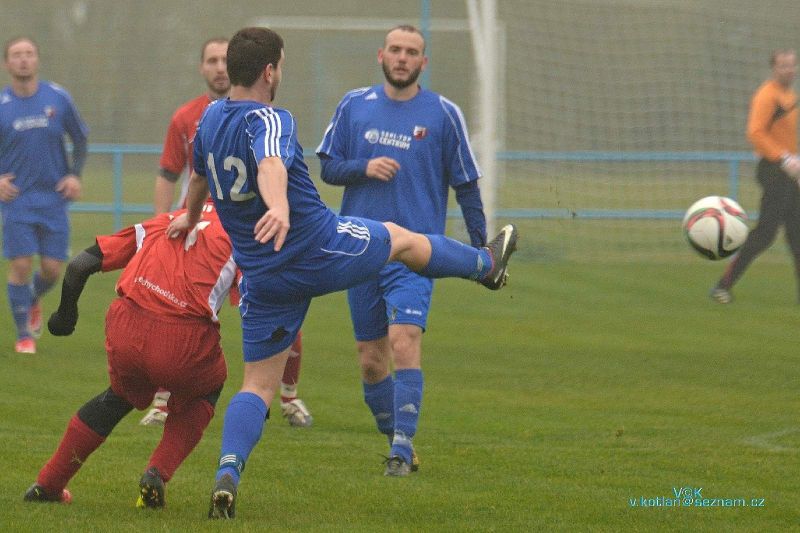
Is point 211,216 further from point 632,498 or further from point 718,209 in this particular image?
point 718,209

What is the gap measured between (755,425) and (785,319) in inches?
197

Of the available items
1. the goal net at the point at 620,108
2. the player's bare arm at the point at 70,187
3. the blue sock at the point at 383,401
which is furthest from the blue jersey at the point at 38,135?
the goal net at the point at 620,108

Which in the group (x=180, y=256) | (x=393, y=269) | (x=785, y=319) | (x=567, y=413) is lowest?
(x=785, y=319)

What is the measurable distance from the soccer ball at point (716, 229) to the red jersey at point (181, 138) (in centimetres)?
316

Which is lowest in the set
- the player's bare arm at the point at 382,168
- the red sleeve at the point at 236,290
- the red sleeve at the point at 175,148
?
the red sleeve at the point at 175,148

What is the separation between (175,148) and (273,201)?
3476mm

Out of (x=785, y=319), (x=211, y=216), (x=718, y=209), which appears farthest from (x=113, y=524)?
(x=785, y=319)

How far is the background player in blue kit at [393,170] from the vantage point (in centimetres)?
684

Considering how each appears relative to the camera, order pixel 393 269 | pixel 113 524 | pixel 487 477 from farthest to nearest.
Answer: pixel 393 269 → pixel 487 477 → pixel 113 524

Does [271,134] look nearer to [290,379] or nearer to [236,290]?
[236,290]

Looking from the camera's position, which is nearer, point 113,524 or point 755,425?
point 113,524

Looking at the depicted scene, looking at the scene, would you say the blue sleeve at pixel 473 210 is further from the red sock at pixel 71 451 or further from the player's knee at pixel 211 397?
the red sock at pixel 71 451

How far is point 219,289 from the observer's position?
5.33 m

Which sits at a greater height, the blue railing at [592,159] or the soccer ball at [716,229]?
the soccer ball at [716,229]
